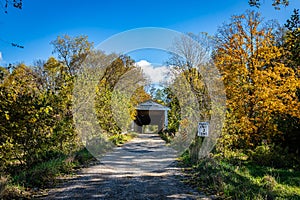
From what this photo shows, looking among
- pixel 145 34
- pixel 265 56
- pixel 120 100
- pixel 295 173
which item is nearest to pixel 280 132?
pixel 295 173

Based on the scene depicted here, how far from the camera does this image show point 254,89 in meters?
9.58

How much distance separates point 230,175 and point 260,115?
448 cm

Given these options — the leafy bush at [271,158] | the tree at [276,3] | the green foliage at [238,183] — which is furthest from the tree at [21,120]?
the leafy bush at [271,158]

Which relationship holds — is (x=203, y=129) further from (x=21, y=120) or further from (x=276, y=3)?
(x=21, y=120)

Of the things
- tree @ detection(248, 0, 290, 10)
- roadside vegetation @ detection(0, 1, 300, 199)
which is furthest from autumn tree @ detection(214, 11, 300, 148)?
tree @ detection(248, 0, 290, 10)

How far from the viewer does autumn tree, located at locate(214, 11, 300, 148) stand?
9.20 metres

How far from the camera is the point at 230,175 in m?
6.02

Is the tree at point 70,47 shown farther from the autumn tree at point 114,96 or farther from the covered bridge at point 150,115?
the covered bridge at point 150,115

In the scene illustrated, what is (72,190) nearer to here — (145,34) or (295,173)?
(295,173)

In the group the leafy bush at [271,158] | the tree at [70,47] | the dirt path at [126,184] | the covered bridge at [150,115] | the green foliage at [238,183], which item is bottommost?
the dirt path at [126,184]

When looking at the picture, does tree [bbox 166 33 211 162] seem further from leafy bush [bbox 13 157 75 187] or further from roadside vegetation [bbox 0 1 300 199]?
leafy bush [bbox 13 157 75 187]

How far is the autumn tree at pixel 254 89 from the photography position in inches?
362

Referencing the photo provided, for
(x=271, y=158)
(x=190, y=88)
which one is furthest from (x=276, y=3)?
(x=190, y=88)

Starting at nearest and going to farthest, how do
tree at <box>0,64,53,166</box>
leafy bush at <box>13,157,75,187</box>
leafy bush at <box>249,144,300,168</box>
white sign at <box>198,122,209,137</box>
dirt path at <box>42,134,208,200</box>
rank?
tree at <box>0,64,53,166</box>
dirt path at <box>42,134,208,200</box>
leafy bush at <box>13,157,75,187</box>
white sign at <box>198,122,209,137</box>
leafy bush at <box>249,144,300,168</box>
